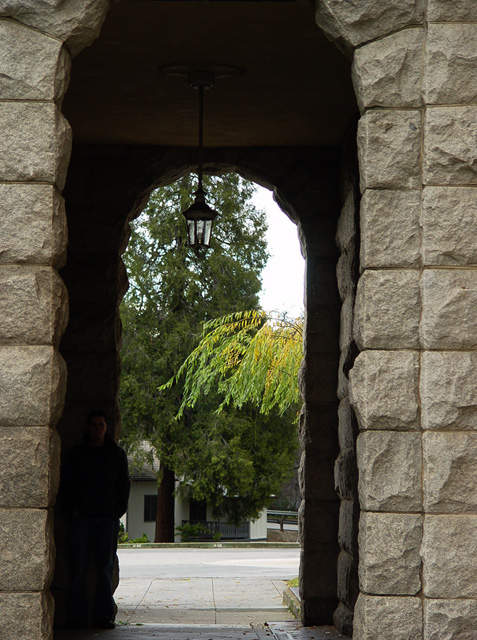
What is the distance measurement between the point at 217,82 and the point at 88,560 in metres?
3.59

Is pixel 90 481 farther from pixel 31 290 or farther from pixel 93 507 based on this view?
pixel 31 290

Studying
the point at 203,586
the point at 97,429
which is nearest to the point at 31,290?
the point at 97,429

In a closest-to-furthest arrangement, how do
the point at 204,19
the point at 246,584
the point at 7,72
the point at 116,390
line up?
the point at 7,72 → the point at 204,19 → the point at 116,390 → the point at 246,584

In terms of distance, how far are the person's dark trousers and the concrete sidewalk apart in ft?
2.17

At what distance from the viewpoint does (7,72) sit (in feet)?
13.7

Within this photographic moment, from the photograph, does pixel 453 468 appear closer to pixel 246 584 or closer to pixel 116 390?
pixel 116 390

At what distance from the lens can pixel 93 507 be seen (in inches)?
279

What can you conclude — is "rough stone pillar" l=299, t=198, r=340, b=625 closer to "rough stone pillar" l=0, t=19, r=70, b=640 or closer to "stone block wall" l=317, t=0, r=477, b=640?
"stone block wall" l=317, t=0, r=477, b=640

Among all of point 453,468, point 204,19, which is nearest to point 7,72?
point 204,19

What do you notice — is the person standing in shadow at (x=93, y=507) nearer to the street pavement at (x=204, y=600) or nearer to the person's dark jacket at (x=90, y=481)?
the person's dark jacket at (x=90, y=481)

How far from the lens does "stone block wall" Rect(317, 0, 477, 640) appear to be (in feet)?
13.1

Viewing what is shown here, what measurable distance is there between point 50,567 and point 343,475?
3380 millimetres

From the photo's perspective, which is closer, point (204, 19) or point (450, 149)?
point (450, 149)

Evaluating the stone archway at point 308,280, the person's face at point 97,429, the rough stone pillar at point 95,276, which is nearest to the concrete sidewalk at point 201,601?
the stone archway at point 308,280
